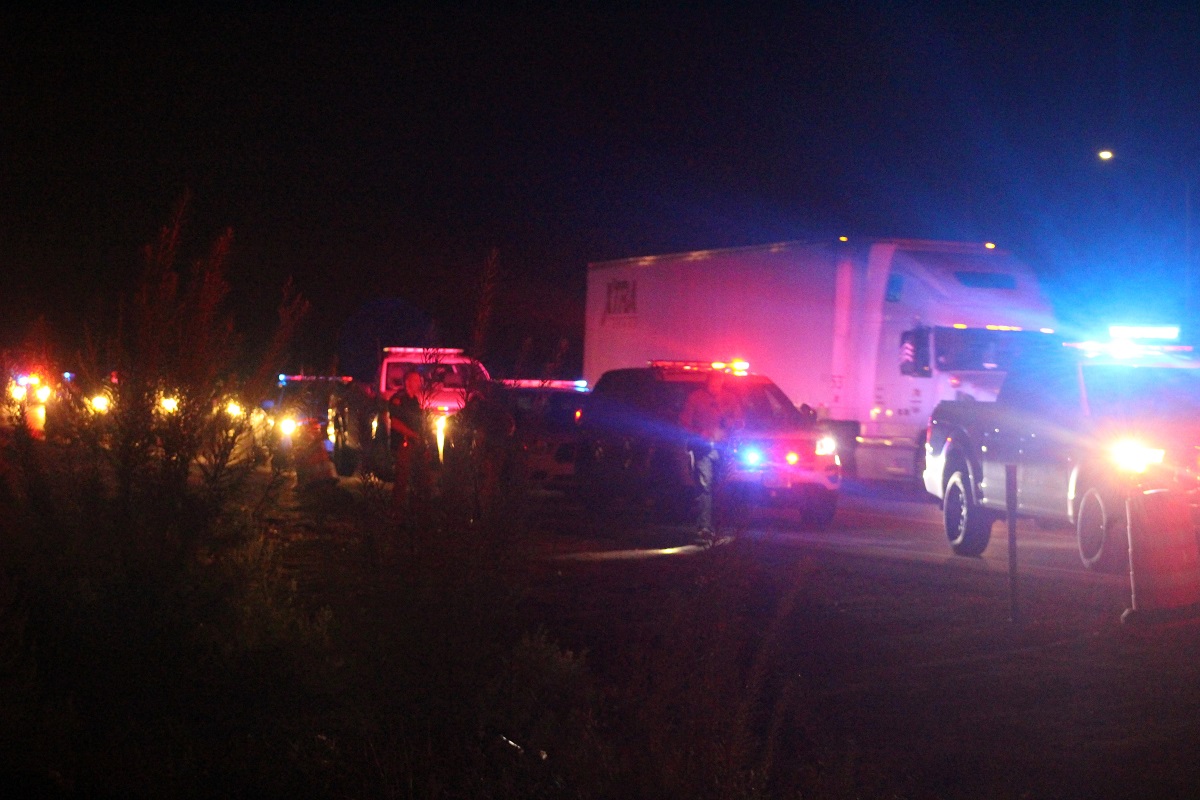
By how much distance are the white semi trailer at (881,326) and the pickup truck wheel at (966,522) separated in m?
6.32

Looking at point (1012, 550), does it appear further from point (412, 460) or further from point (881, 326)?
point (881, 326)

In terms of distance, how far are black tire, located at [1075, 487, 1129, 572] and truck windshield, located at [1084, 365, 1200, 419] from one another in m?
0.88

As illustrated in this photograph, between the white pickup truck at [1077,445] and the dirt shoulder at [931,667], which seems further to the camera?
the white pickup truck at [1077,445]

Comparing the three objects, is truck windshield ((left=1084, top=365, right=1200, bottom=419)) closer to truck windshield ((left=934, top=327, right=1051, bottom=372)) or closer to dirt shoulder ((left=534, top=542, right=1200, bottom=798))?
dirt shoulder ((left=534, top=542, right=1200, bottom=798))

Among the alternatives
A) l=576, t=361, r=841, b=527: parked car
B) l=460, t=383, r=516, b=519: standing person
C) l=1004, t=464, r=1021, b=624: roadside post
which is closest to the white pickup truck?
l=1004, t=464, r=1021, b=624: roadside post

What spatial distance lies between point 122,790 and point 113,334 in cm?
342

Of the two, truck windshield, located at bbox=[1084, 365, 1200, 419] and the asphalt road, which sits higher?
truck windshield, located at bbox=[1084, 365, 1200, 419]

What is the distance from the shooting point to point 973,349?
73.8 feet

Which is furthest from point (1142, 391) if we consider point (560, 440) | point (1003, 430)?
point (560, 440)

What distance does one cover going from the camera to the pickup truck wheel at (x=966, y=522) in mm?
14430

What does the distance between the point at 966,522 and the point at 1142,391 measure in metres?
2.12

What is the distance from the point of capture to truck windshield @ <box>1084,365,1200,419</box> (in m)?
13.1

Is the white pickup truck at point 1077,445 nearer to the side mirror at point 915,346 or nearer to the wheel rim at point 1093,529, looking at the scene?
the wheel rim at point 1093,529

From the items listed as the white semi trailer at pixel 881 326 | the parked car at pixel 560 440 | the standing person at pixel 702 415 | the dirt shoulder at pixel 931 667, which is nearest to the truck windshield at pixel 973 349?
the white semi trailer at pixel 881 326
